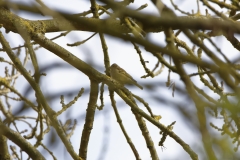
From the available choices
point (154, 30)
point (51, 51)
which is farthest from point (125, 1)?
point (51, 51)

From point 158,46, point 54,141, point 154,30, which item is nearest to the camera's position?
point 158,46

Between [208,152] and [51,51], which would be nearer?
[208,152]

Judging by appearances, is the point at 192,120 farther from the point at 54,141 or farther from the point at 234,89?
the point at 54,141

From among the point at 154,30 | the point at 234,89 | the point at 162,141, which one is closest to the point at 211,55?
the point at 234,89

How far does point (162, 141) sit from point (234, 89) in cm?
160

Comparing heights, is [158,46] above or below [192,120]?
above

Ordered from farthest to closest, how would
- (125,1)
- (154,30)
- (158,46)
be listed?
(154,30) < (125,1) < (158,46)

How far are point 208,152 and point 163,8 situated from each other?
407 mm

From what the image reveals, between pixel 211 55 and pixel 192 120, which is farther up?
pixel 211 55

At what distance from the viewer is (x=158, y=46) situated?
949 millimetres

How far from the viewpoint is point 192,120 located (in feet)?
3.45

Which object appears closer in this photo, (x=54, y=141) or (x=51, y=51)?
(x=54, y=141)

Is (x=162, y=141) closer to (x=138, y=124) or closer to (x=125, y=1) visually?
(x=138, y=124)

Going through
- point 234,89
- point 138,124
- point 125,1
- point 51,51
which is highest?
point 125,1
